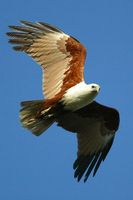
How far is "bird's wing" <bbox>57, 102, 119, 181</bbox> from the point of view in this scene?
912 centimetres

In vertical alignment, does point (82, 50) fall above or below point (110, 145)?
above

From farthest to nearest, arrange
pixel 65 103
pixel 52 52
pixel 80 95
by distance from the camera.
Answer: pixel 52 52 → pixel 65 103 → pixel 80 95

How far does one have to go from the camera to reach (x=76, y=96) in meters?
8.36

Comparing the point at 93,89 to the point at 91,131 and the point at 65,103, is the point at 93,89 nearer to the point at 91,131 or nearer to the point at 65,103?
the point at 65,103

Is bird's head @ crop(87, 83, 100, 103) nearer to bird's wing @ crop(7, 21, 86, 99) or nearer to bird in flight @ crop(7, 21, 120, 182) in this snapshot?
bird in flight @ crop(7, 21, 120, 182)

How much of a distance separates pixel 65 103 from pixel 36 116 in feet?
1.85

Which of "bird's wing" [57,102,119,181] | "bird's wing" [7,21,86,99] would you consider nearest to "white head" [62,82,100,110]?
"bird's wing" [7,21,86,99]

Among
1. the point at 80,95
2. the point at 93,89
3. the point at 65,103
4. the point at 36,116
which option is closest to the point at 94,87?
the point at 93,89

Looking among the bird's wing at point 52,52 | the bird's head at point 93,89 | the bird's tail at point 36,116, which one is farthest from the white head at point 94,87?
the bird's tail at point 36,116

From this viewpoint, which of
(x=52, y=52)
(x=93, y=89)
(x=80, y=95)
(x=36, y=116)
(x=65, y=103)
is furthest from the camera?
(x=52, y=52)

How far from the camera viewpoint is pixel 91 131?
9.45 metres

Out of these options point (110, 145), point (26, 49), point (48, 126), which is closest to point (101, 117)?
point (110, 145)

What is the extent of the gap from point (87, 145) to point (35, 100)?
1443 mm

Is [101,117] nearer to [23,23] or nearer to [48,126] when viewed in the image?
[48,126]
